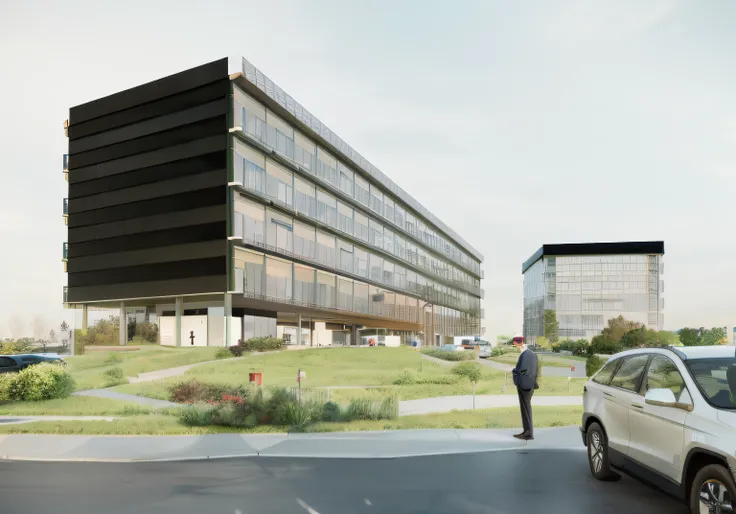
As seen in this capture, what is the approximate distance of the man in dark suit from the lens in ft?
A: 44.7

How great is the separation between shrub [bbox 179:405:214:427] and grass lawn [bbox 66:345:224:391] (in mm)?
17376

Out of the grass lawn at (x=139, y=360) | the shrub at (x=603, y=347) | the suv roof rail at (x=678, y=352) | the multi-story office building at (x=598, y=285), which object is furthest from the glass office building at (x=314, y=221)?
the multi-story office building at (x=598, y=285)

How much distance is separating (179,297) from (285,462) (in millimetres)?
32568

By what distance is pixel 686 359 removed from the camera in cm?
778

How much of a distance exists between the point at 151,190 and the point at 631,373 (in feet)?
127

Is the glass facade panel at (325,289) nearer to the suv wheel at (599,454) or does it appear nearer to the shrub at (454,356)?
the shrub at (454,356)

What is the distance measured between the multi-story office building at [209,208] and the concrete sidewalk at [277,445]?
2570cm

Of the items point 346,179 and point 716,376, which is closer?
point 716,376

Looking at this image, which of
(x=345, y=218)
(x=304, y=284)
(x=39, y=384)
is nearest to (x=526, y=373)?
(x=39, y=384)

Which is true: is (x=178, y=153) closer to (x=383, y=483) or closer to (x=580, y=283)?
(x=383, y=483)

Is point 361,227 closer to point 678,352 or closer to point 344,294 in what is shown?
point 344,294

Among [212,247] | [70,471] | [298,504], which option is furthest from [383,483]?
[212,247]

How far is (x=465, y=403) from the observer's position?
2211cm

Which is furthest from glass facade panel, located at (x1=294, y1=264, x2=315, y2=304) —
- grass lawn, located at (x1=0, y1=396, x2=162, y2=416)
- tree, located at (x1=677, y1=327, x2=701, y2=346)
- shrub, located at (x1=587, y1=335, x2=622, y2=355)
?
tree, located at (x1=677, y1=327, x2=701, y2=346)
